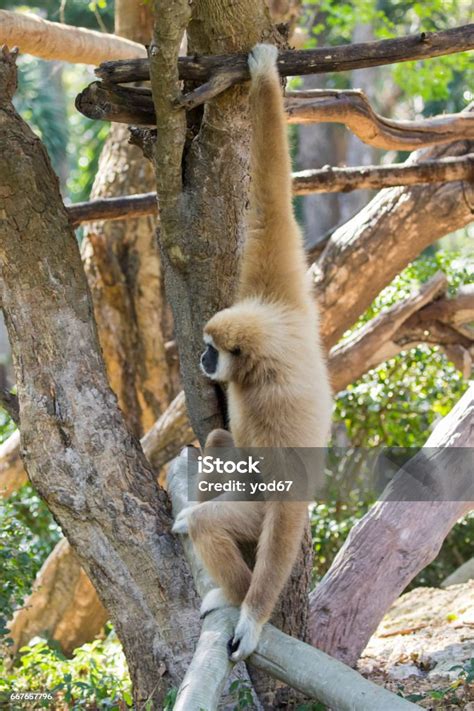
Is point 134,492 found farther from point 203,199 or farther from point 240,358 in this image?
point 203,199

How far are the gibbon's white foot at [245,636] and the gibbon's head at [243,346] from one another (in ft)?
3.23

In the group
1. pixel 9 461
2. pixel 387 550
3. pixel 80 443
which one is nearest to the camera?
pixel 80 443

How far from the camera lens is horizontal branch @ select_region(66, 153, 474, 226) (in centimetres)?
549

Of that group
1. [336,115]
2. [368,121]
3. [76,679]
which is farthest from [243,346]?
[76,679]

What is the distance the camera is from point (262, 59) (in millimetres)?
3650

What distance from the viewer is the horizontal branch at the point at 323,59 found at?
372 centimetres

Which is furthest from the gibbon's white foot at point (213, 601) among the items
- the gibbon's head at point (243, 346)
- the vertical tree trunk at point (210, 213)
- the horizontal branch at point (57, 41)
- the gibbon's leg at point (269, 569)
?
the horizontal branch at point (57, 41)

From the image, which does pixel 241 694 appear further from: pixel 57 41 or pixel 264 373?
pixel 57 41

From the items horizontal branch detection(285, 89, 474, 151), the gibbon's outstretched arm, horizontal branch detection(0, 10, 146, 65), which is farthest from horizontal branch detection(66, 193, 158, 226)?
the gibbon's outstretched arm

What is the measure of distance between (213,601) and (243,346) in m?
1.10

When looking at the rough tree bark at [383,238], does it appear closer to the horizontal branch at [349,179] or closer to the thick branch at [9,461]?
the horizontal branch at [349,179]

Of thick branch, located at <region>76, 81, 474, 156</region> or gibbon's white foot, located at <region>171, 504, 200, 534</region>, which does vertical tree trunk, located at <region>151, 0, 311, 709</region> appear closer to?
thick branch, located at <region>76, 81, 474, 156</region>

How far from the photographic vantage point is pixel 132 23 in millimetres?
8430

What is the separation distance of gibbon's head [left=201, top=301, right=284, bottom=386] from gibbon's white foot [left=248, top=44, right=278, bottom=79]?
1.01 m
